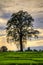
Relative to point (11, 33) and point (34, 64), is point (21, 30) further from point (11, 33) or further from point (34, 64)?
point (34, 64)

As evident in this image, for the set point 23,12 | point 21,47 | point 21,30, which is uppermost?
point 23,12

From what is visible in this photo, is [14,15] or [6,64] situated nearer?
[6,64]

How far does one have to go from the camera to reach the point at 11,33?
214 feet

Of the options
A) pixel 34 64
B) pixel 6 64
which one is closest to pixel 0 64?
pixel 6 64

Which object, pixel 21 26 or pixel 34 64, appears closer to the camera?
pixel 34 64

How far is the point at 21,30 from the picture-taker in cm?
6400

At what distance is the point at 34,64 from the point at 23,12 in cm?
4318

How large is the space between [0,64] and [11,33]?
40825mm

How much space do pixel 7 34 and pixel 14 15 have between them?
4.97 metres

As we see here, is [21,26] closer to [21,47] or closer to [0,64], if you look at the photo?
[21,47]

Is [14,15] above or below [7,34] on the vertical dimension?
above

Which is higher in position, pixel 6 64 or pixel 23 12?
pixel 23 12

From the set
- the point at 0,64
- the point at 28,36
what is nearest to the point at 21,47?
the point at 28,36

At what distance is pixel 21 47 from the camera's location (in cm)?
6294
